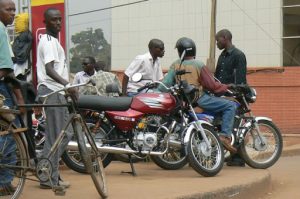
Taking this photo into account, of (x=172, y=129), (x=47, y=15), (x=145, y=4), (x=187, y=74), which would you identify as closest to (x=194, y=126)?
(x=172, y=129)

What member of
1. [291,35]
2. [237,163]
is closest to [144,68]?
[237,163]

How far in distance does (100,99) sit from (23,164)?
206 cm

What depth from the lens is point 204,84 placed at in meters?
7.56

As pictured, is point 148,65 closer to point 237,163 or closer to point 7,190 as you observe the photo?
point 237,163

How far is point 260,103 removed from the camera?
16.0m

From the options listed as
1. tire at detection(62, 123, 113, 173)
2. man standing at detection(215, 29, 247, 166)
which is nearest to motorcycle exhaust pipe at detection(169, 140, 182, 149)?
tire at detection(62, 123, 113, 173)

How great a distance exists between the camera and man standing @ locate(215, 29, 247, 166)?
831 centimetres

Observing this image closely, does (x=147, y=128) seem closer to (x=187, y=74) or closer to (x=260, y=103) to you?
(x=187, y=74)

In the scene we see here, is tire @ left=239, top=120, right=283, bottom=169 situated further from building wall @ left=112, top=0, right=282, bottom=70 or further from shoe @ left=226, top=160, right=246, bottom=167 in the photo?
building wall @ left=112, top=0, right=282, bottom=70

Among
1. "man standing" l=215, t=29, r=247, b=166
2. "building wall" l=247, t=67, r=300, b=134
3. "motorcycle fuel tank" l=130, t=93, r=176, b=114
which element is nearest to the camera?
"motorcycle fuel tank" l=130, t=93, r=176, b=114

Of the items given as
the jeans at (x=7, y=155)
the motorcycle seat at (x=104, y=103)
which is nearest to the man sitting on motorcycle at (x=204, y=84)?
the motorcycle seat at (x=104, y=103)

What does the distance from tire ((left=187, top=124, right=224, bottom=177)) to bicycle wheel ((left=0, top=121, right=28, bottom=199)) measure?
2360mm

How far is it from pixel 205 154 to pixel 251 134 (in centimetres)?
133

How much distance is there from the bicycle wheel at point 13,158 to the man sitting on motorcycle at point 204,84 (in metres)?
2.98
